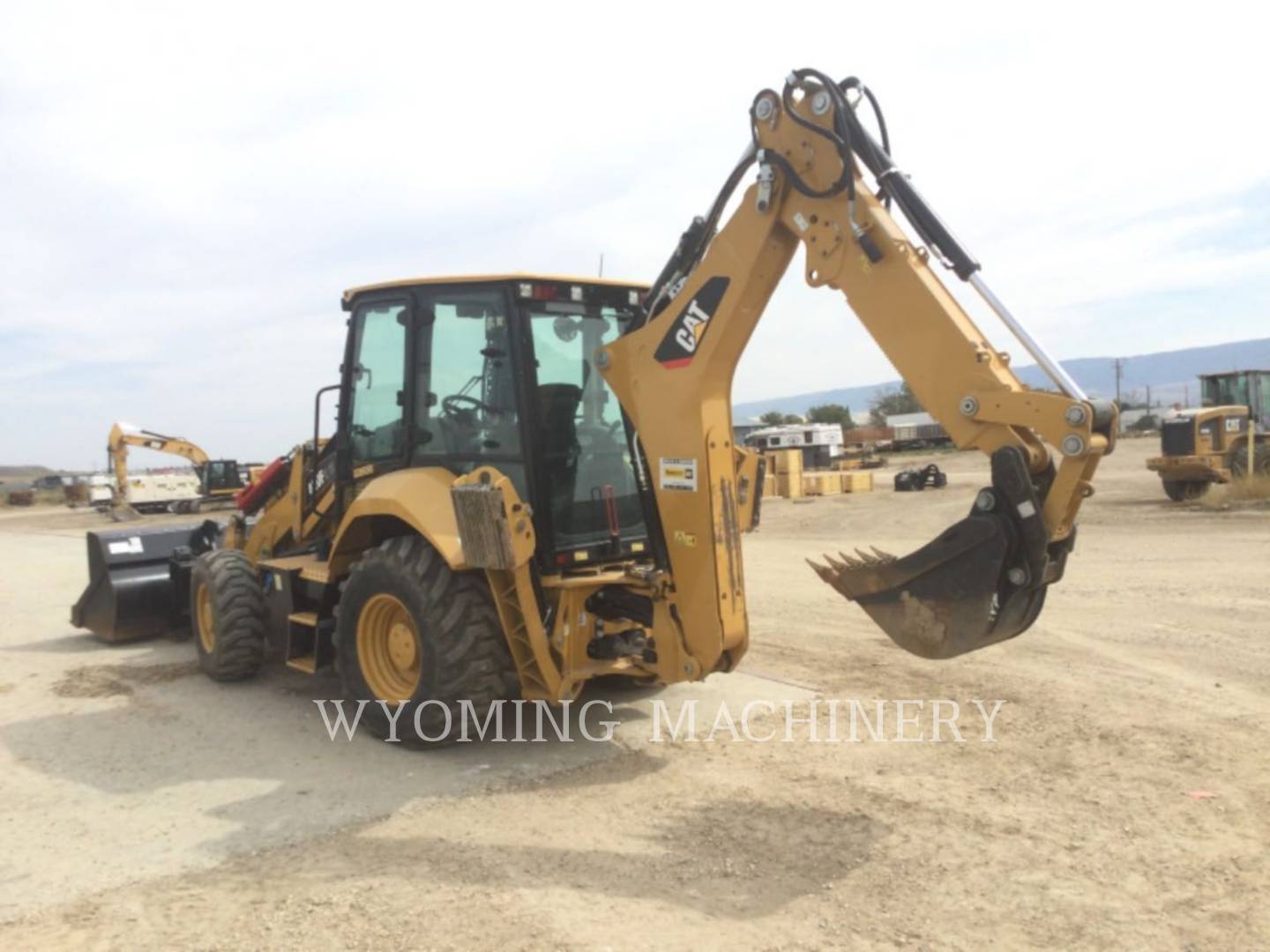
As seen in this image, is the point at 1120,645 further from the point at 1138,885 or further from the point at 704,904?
the point at 704,904

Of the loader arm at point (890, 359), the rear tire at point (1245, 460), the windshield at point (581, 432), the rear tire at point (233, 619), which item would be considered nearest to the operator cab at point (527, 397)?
the windshield at point (581, 432)

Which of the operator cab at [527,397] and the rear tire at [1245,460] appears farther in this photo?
the rear tire at [1245,460]

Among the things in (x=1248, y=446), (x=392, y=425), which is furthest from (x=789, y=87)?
(x=1248, y=446)

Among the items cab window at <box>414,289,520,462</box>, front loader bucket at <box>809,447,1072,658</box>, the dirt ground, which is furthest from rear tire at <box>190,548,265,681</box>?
front loader bucket at <box>809,447,1072,658</box>

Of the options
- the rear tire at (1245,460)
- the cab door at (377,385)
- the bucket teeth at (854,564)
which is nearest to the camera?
the bucket teeth at (854,564)

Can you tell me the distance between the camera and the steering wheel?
5.53 meters

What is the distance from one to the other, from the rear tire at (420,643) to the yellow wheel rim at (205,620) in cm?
193

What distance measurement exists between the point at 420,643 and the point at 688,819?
1.71 meters

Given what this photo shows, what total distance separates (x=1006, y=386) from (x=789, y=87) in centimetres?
175

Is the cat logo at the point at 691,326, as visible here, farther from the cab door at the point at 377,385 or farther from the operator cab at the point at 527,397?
the cab door at the point at 377,385

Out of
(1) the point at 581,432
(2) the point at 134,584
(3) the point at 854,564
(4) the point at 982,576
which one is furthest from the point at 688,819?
(2) the point at 134,584

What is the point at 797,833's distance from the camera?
14.1 ft

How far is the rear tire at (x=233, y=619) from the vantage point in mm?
6852

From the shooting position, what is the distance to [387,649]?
5.75m
